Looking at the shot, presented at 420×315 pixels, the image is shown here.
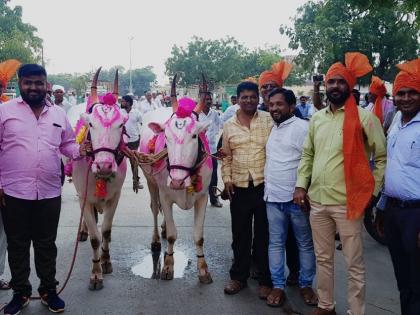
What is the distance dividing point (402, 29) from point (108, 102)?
1307 centimetres

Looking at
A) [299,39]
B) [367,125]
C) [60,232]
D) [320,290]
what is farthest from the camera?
[299,39]

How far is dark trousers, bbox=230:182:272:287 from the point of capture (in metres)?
4.59

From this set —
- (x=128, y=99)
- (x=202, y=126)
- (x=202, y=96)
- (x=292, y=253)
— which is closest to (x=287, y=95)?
(x=202, y=126)

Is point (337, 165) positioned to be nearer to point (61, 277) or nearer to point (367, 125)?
point (367, 125)

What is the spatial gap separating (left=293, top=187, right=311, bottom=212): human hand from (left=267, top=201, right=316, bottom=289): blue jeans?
199 millimetres

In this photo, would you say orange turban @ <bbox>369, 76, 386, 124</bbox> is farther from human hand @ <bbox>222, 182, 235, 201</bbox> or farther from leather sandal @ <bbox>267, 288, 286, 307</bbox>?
leather sandal @ <bbox>267, 288, 286, 307</bbox>

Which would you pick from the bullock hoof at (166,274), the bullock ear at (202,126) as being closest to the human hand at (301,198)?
the bullock ear at (202,126)

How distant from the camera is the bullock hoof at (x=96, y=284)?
4.82 metres

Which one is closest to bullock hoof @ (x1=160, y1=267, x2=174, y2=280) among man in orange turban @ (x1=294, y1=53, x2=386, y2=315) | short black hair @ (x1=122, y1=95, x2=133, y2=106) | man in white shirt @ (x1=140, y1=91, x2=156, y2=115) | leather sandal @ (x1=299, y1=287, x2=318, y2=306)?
leather sandal @ (x1=299, y1=287, x2=318, y2=306)

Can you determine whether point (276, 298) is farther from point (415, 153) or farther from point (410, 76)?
point (410, 76)

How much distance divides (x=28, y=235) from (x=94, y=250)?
1.00 meters

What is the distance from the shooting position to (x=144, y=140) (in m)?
6.31

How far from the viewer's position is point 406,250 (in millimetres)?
3361

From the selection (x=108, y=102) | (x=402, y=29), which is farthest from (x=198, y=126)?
(x=402, y=29)
